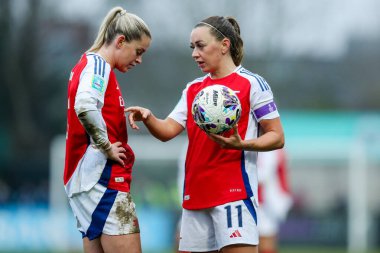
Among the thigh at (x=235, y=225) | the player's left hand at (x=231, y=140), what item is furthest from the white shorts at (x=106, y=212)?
the player's left hand at (x=231, y=140)

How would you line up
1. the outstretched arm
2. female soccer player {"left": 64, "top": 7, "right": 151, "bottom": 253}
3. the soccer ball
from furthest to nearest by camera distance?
the outstretched arm → female soccer player {"left": 64, "top": 7, "right": 151, "bottom": 253} → the soccer ball

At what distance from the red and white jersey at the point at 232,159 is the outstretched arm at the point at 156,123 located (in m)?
0.22

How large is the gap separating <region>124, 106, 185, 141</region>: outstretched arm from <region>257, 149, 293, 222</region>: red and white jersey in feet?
12.4

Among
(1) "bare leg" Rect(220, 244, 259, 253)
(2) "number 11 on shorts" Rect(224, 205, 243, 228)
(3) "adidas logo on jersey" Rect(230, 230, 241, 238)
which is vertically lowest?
(1) "bare leg" Rect(220, 244, 259, 253)

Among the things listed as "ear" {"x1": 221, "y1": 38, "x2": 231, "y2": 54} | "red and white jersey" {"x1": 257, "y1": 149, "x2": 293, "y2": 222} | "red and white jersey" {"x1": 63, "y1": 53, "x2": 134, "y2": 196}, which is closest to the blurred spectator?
"red and white jersey" {"x1": 257, "y1": 149, "x2": 293, "y2": 222}

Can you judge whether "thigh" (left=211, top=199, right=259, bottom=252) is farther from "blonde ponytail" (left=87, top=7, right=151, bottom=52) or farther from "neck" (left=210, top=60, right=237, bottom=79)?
"blonde ponytail" (left=87, top=7, right=151, bottom=52)

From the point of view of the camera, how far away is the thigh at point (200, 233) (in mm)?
6242

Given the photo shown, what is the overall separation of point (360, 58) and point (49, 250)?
17953 millimetres

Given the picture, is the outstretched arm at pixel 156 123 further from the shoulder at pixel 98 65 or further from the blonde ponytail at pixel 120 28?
the blonde ponytail at pixel 120 28

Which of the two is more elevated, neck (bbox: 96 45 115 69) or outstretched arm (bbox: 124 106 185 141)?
neck (bbox: 96 45 115 69)

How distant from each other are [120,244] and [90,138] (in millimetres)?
711

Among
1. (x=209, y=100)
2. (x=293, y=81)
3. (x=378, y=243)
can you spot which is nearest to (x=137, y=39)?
(x=209, y=100)

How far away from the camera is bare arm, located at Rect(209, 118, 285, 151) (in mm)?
5824

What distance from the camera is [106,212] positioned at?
19.6 ft
